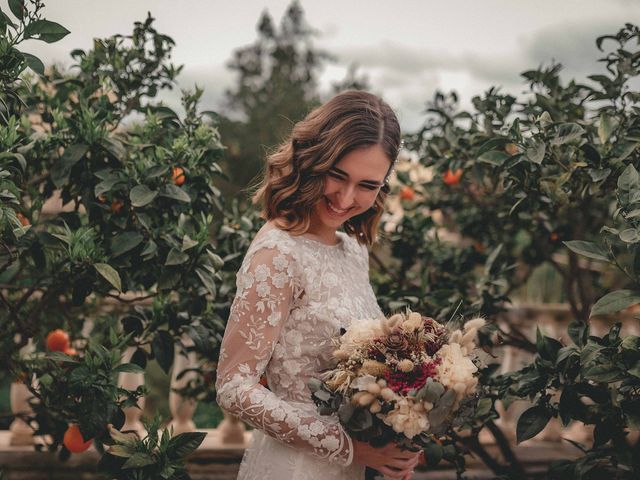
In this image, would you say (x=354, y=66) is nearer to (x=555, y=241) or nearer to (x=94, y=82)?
(x=555, y=241)

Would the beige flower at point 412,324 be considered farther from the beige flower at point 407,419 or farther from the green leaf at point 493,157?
the green leaf at point 493,157

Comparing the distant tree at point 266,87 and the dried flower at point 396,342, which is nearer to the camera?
the dried flower at point 396,342

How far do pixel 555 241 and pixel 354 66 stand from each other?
1826 mm

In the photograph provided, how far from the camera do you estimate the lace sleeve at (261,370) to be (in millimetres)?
1597

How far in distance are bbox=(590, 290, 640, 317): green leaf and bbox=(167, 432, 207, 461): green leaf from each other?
1.08 metres

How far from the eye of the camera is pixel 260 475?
1.78 metres

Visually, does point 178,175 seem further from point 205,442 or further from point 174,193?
point 205,442

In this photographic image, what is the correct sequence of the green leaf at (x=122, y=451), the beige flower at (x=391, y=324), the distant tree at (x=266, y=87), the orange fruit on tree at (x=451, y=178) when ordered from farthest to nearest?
the distant tree at (x=266, y=87) < the orange fruit on tree at (x=451, y=178) < the green leaf at (x=122, y=451) < the beige flower at (x=391, y=324)

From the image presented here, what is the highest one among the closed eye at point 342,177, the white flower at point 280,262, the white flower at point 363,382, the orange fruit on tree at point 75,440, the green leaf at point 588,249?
the closed eye at point 342,177

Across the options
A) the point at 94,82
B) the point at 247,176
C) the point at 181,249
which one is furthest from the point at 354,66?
the point at 247,176

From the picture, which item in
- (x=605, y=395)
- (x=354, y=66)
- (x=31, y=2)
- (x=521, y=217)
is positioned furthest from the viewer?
(x=354, y=66)

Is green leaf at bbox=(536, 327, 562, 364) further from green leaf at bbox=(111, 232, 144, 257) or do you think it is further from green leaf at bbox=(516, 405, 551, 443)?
green leaf at bbox=(111, 232, 144, 257)

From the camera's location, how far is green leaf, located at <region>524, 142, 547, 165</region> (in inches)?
74.3

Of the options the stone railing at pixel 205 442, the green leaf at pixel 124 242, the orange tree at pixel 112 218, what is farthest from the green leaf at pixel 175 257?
the stone railing at pixel 205 442
